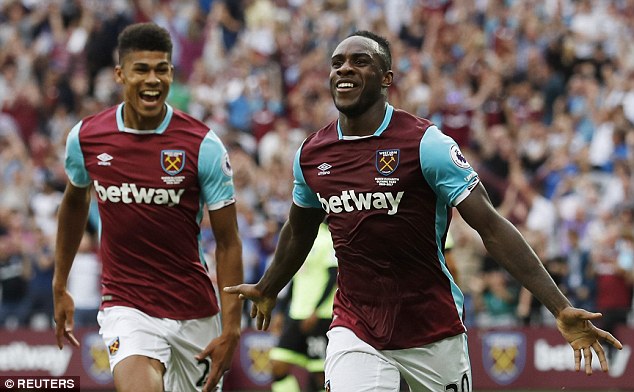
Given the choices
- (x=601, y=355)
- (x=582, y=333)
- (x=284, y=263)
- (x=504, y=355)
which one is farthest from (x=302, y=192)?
(x=504, y=355)

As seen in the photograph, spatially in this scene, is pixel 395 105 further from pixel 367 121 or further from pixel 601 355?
pixel 601 355

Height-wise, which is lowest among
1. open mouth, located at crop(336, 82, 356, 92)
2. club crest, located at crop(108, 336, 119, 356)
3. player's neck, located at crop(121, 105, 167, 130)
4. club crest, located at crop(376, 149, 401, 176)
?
club crest, located at crop(108, 336, 119, 356)

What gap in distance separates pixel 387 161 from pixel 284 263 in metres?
1.03

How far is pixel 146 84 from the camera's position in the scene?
846 cm

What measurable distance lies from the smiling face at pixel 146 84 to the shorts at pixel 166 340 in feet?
4.23

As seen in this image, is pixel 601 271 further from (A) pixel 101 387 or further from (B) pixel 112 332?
(B) pixel 112 332

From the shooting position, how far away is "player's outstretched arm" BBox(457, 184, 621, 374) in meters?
6.54

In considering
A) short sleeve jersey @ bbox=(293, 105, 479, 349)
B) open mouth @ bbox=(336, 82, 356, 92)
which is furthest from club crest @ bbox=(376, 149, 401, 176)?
open mouth @ bbox=(336, 82, 356, 92)

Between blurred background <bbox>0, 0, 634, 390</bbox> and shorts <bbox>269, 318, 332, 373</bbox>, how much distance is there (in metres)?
4.36

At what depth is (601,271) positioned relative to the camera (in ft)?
52.1

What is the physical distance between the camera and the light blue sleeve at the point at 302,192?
7.49 meters

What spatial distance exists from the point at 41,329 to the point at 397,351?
34.0 feet

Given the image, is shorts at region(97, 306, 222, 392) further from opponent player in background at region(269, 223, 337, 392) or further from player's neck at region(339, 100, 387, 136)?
opponent player in background at region(269, 223, 337, 392)

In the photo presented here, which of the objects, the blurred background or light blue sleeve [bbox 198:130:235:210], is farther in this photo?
the blurred background
